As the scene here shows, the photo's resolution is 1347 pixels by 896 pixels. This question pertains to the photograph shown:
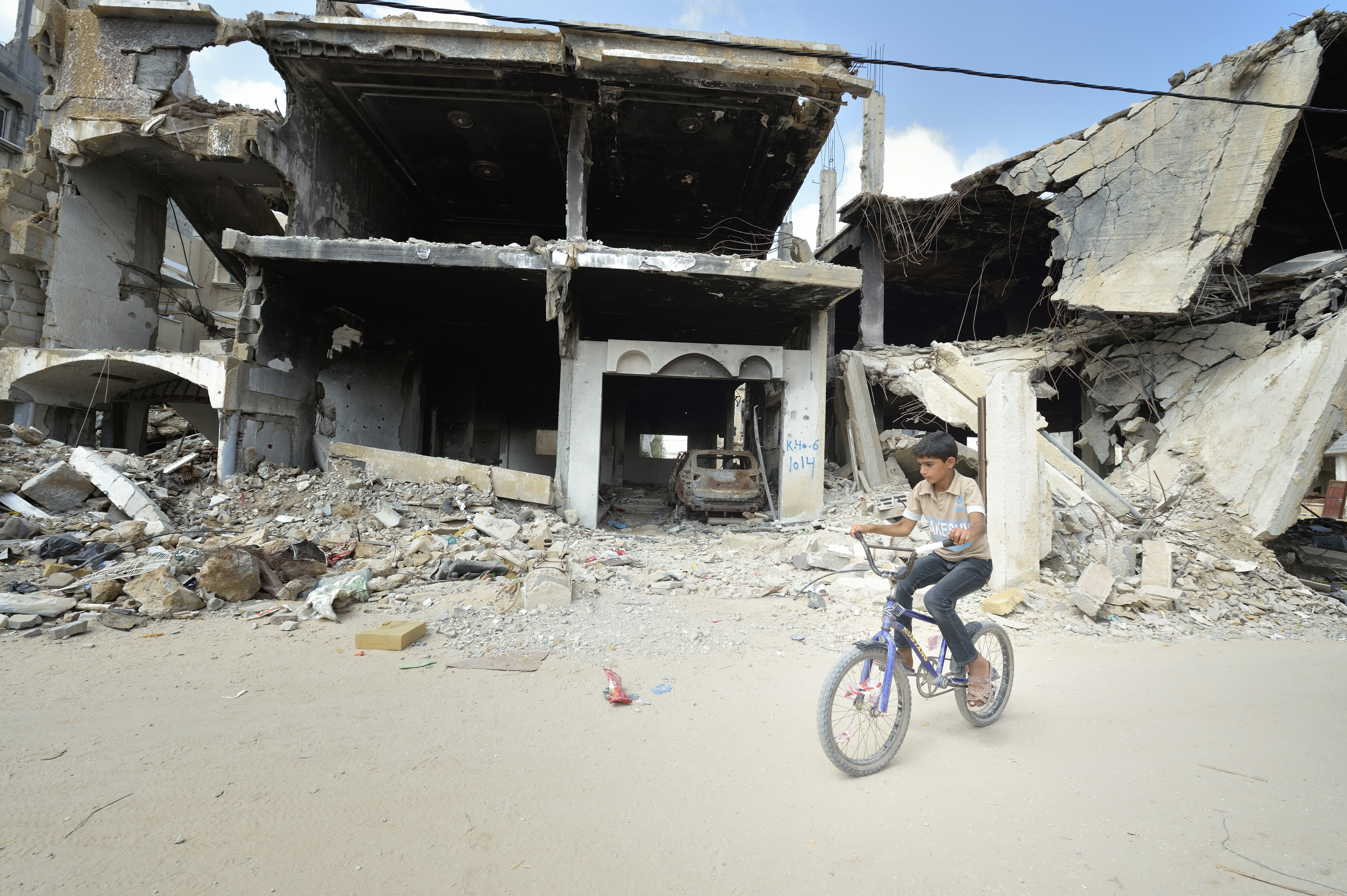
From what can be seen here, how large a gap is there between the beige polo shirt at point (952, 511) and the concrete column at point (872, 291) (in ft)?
35.9

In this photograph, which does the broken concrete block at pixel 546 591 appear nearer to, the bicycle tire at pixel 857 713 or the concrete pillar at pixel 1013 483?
the bicycle tire at pixel 857 713

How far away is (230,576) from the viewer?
17.3 ft

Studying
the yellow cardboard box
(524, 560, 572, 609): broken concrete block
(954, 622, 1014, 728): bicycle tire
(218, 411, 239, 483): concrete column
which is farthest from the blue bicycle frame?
(218, 411, 239, 483): concrete column

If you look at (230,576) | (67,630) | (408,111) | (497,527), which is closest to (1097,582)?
(497,527)

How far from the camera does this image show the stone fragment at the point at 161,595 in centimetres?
484

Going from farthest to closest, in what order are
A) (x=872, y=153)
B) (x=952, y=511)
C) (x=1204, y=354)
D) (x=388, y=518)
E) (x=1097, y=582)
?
(x=872, y=153), (x=1204, y=354), (x=388, y=518), (x=1097, y=582), (x=952, y=511)

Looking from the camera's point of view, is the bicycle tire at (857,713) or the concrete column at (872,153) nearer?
the bicycle tire at (857,713)

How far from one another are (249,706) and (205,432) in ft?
37.6

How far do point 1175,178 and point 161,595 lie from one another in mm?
13596

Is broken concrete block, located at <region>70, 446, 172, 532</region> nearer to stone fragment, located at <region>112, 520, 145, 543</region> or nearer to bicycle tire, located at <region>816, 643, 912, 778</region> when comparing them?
stone fragment, located at <region>112, 520, 145, 543</region>

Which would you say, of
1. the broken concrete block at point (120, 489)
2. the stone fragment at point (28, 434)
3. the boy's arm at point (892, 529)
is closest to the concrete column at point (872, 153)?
the boy's arm at point (892, 529)

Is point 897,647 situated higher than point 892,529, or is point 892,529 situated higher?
point 892,529

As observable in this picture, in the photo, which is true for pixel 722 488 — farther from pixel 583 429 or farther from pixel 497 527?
pixel 497 527

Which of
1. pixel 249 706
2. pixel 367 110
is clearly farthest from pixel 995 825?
pixel 367 110
